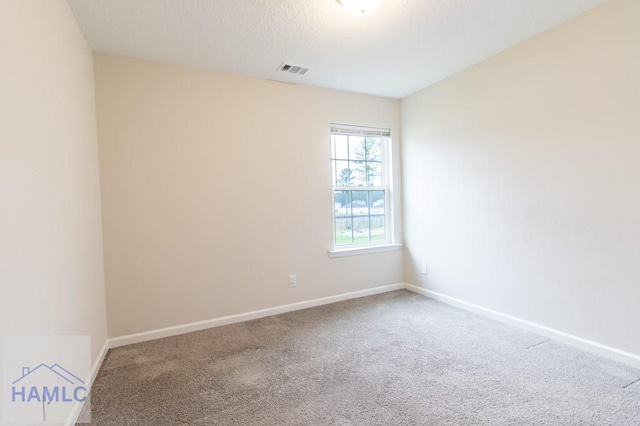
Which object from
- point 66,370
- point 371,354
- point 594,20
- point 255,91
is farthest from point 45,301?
point 594,20

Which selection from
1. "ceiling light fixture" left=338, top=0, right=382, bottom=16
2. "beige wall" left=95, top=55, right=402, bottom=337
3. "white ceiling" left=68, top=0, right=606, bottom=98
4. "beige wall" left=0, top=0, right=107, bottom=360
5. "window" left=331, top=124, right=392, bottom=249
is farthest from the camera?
"window" left=331, top=124, right=392, bottom=249

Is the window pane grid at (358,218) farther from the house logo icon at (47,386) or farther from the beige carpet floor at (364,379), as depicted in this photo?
the house logo icon at (47,386)

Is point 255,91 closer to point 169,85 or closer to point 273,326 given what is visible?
point 169,85

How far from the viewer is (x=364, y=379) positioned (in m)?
2.03

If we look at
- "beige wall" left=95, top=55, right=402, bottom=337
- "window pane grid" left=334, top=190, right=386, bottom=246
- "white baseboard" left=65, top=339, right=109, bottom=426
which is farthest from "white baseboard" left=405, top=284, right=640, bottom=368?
"white baseboard" left=65, top=339, right=109, bottom=426

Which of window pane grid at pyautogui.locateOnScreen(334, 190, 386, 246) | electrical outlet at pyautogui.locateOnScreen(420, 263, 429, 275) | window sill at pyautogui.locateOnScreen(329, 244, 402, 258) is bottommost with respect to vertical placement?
electrical outlet at pyautogui.locateOnScreen(420, 263, 429, 275)

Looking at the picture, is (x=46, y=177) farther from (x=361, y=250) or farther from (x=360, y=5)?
(x=361, y=250)

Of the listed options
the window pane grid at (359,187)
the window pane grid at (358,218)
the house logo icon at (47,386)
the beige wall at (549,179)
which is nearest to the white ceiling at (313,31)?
the beige wall at (549,179)

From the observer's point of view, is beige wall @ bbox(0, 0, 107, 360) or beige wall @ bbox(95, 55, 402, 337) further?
beige wall @ bbox(95, 55, 402, 337)

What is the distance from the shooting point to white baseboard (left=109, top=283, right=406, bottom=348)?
2.65 m

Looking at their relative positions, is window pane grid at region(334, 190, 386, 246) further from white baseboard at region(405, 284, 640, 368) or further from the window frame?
white baseboard at region(405, 284, 640, 368)

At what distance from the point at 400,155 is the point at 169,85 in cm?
276

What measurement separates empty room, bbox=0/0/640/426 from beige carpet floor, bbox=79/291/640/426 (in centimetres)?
2

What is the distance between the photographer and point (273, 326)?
2.94 m
